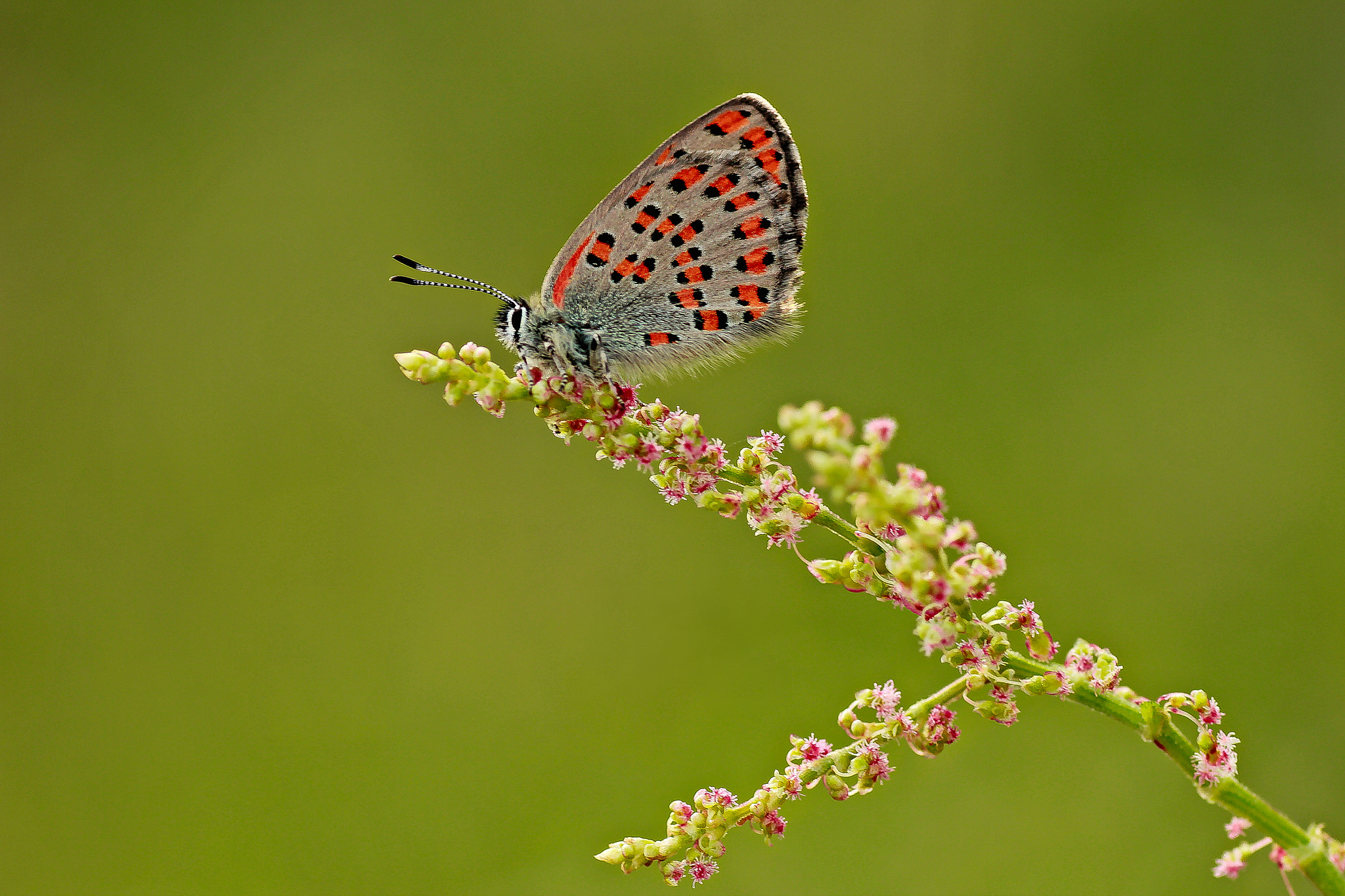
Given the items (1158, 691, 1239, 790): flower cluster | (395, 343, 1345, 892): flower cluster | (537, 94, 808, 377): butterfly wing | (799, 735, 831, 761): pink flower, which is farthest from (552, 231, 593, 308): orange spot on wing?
(1158, 691, 1239, 790): flower cluster

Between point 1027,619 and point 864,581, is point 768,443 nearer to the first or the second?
point 864,581

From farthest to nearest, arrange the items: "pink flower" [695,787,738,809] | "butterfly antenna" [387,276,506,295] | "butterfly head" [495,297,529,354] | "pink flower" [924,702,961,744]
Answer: "butterfly antenna" [387,276,506,295] < "butterfly head" [495,297,529,354] < "pink flower" [695,787,738,809] < "pink flower" [924,702,961,744]

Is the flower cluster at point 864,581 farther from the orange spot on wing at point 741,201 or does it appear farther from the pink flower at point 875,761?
the orange spot on wing at point 741,201

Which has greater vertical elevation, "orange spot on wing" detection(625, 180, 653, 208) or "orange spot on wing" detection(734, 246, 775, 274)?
"orange spot on wing" detection(625, 180, 653, 208)

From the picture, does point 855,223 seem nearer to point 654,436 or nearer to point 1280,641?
point 1280,641

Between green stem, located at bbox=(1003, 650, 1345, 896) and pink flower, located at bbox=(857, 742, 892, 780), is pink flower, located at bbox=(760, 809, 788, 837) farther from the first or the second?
green stem, located at bbox=(1003, 650, 1345, 896)

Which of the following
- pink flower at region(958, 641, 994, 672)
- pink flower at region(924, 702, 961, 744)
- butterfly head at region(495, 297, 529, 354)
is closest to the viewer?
pink flower at region(958, 641, 994, 672)

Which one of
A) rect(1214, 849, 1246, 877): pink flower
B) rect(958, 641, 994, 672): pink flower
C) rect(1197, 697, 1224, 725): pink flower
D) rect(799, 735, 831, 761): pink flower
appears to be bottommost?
rect(1214, 849, 1246, 877): pink flower

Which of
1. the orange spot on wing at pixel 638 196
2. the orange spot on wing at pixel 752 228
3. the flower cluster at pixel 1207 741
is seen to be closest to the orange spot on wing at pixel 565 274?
the orange spot on wing at pixel 638 196
